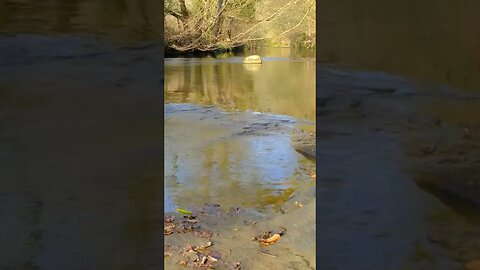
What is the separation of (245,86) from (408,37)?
61.2 ft

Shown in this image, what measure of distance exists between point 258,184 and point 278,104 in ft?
26.2

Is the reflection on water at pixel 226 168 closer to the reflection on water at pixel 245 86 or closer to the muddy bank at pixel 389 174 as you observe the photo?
the reflection on water at pixel 245 86

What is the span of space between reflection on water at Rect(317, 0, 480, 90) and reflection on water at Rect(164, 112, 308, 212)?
529 cm

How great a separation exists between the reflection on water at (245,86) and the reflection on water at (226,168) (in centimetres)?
178

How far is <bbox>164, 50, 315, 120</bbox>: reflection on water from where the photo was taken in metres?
15.2

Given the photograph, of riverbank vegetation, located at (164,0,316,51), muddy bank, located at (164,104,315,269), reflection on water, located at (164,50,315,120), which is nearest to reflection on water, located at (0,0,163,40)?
muddy bank, located at (164,104,315,269)

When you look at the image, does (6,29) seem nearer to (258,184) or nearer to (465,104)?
(465,104)

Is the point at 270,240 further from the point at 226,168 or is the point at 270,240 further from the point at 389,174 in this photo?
the point at 389,174

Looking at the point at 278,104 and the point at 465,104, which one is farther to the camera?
the point at 278,104

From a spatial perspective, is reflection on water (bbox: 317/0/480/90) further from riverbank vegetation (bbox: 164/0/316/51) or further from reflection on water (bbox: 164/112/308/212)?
riverbank vegetation (bbox: 164/0/316/51)

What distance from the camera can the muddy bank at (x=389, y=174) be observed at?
1285mm

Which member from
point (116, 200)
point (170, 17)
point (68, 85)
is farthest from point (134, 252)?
point (170, 17)

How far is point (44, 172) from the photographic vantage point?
122cm

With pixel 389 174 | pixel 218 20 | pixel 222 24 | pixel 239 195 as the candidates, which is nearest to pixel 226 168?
pixel 239 195
